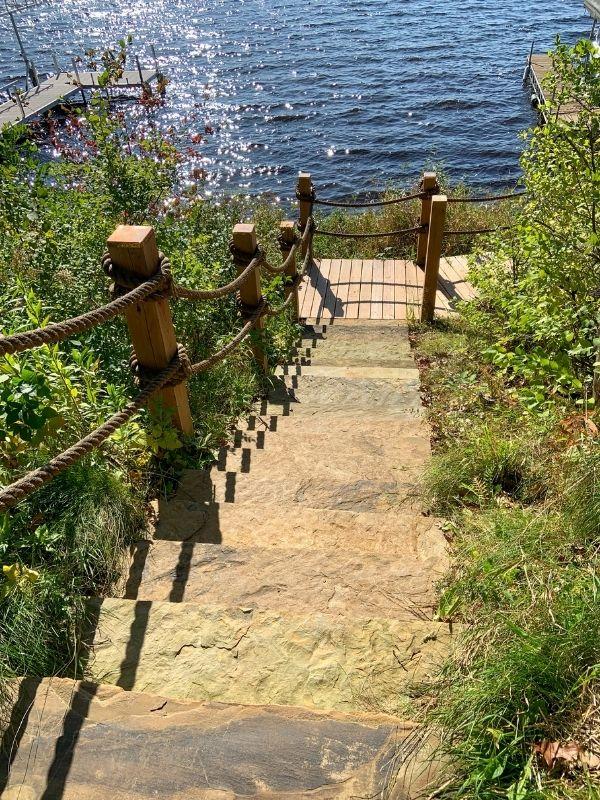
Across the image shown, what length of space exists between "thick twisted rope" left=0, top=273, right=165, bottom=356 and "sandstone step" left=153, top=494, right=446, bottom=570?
1.04m

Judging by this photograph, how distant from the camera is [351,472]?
3744mm

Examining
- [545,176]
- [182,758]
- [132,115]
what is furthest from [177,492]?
[132,115]

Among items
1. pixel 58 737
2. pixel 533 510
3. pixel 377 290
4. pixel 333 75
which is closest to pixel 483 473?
pixel 533 510

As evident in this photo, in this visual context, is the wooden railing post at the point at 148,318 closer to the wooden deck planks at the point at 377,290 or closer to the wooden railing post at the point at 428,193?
the wooden deck planks at the point at 377,290

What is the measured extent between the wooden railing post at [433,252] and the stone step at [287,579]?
4320 mm

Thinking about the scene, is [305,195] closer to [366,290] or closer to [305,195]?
[305,195]

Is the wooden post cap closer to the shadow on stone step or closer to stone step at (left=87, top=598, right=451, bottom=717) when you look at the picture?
stone step at (left=87, top=598, right=451, bottom=717)

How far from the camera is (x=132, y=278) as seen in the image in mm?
3012

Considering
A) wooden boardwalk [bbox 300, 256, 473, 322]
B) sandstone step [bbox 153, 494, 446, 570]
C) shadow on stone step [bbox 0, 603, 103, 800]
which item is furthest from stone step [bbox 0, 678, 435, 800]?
Result: wooden boardwalk [bbox 300, 256, 473, 322]

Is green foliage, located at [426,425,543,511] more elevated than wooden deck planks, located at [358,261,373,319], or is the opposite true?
green foliage, located at [426,425,543,511]

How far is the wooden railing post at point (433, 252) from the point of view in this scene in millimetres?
6328

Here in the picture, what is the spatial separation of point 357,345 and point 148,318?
11.9 ft

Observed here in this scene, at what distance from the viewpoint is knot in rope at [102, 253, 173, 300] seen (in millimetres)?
3009

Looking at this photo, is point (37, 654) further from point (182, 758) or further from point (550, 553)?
point (550, 553)
